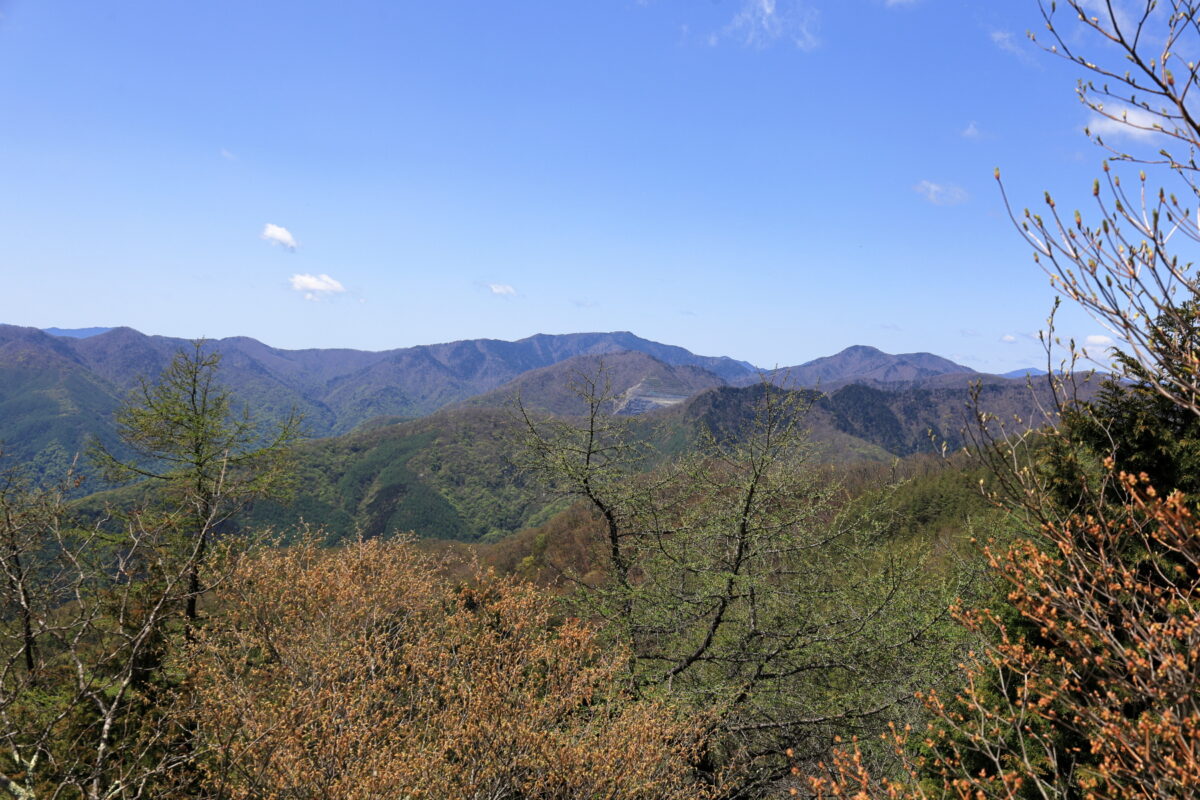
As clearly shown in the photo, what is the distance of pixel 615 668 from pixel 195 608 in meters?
11.6

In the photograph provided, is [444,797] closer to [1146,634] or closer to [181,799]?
[181,799]

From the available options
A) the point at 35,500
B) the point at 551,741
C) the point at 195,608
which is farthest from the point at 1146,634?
the point at 195,608

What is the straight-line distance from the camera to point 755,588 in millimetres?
10148

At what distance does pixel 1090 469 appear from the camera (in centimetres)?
984

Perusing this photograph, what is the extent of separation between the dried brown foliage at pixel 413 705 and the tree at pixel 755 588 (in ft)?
3.90

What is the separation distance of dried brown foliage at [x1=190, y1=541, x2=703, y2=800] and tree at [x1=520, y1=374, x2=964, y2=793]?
1187 mm

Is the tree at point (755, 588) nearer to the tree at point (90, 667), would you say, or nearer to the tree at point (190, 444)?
the tree at point (90, 667)

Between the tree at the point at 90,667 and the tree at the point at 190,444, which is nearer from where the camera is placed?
the tree at the point at 90,667

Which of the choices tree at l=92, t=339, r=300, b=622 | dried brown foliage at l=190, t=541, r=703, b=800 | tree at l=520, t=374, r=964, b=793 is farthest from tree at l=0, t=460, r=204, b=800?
tree at l=520, t=374, r=964, b=793

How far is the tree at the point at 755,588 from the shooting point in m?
9.57

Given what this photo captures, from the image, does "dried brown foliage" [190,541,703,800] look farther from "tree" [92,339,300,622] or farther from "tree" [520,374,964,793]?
"tree" [92,339,300,622]

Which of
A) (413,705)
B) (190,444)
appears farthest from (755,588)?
(190,444)

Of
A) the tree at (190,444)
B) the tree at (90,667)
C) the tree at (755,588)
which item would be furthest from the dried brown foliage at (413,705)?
the tree at (190,444)

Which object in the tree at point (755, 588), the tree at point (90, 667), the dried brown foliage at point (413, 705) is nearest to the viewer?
the dried brown foliage at point (413, 705)
